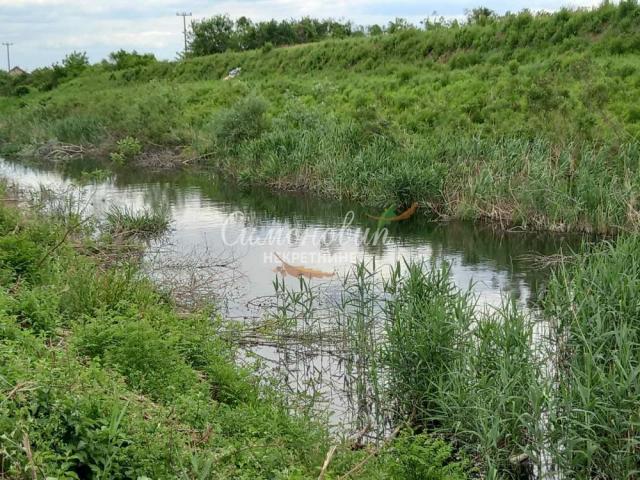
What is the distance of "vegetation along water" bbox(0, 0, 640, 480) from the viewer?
5.18 metres

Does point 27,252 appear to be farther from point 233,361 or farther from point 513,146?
point 513,146

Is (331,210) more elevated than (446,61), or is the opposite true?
(446,61)

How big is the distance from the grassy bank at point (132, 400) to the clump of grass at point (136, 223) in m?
4.65

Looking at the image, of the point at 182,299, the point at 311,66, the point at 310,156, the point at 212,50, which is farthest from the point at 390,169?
the point at 212,50

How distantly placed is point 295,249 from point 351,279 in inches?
123

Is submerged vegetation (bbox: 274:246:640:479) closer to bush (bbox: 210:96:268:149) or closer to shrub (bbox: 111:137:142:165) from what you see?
bush (bbox: 210:96:268:149)

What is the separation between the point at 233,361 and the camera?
24.7 feet

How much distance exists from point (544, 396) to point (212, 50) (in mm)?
57476

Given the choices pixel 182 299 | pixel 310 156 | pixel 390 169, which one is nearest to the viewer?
pixel 182 299

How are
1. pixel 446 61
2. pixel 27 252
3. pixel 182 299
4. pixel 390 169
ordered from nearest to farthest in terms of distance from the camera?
pixel 27 252 < pixel 182 299 < pixel 390 169 < pixel 446 61

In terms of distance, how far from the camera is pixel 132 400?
16.7ft

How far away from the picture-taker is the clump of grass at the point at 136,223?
1354 centimetres

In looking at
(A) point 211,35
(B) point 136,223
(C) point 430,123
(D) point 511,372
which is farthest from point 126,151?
(A) point 211,35

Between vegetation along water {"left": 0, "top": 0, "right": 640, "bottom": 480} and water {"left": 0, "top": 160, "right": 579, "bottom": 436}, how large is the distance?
63mm
